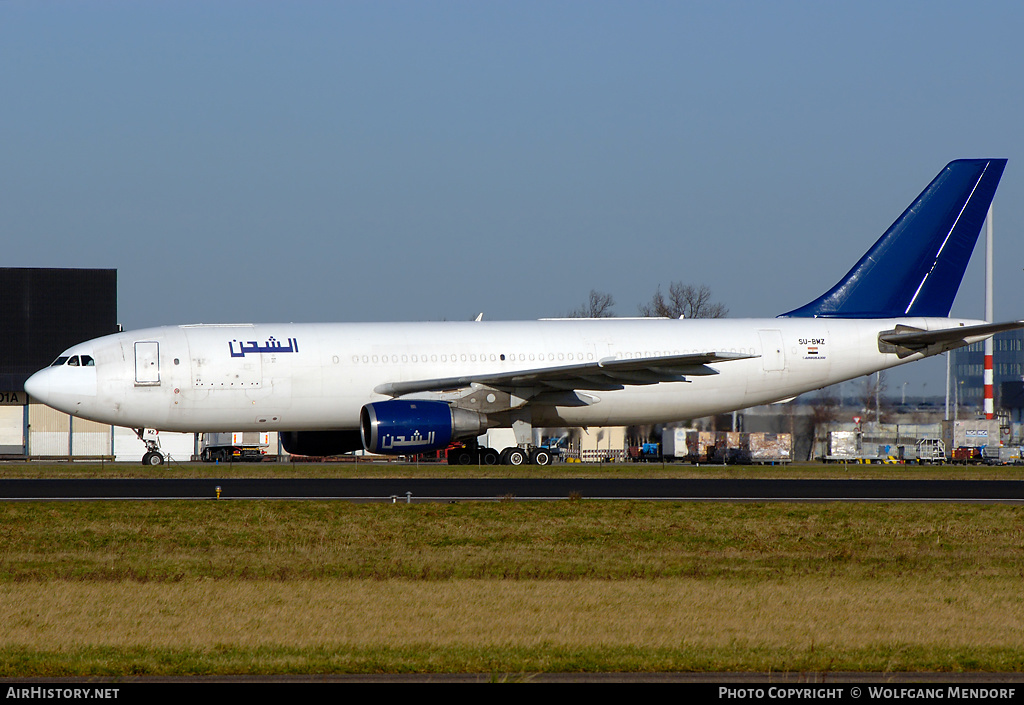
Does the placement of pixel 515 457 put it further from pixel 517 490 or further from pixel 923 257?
pixel 923 257

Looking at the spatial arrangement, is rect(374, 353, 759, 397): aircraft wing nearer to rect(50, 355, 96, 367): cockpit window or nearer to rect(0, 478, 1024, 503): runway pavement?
rect(0, 478, 1024, 503): runway pavement

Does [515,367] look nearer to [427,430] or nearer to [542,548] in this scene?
[427,430]

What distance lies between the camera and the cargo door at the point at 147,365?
96.6 feet

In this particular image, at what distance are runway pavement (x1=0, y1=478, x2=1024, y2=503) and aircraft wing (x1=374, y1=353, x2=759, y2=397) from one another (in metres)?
4.75

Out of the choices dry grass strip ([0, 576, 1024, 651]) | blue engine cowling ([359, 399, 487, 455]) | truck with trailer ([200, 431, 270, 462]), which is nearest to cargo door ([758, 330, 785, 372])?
blue engine cowling ([359, 399, 487, 455])

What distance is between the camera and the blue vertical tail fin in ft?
112

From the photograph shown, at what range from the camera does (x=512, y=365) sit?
3100cm

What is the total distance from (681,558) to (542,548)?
1851 mm

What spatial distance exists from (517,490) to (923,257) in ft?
59.1

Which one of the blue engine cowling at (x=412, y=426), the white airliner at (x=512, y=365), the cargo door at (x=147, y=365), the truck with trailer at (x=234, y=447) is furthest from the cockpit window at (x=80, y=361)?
the truck with trailer at (x=234, y=447)

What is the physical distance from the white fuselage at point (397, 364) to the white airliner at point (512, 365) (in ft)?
0.12

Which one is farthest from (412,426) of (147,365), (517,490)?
(147,365)

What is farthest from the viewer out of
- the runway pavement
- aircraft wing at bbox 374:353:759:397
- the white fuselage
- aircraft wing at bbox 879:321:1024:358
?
aircraft wing at bbox 879:321:1024:358

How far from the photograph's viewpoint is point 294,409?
30.0 m
